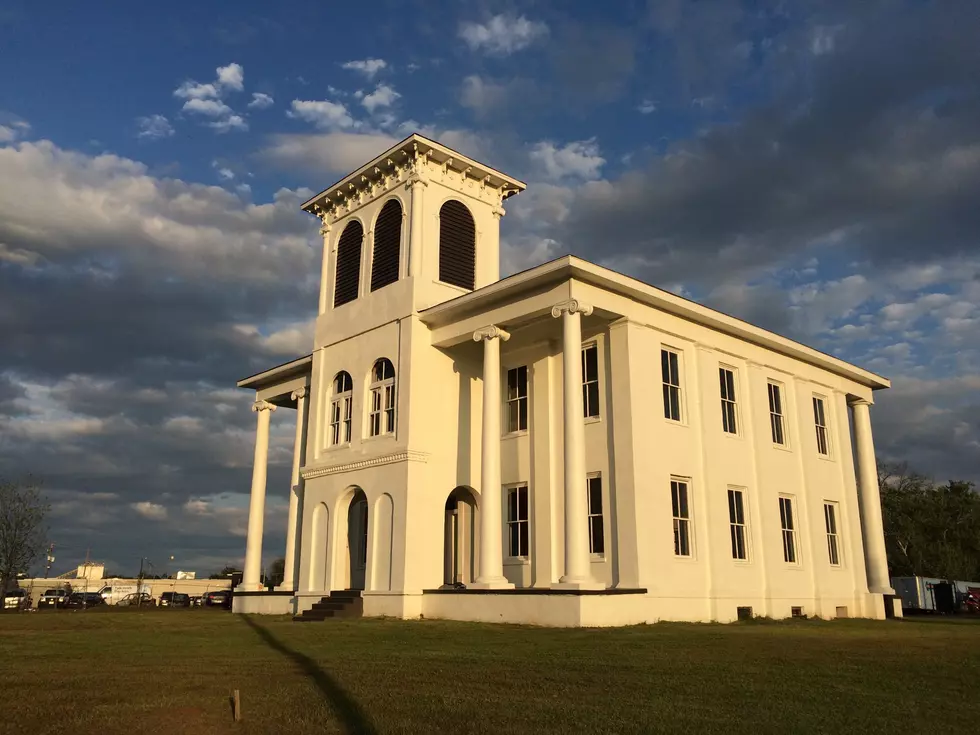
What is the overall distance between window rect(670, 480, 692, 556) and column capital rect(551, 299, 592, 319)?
6046 mm

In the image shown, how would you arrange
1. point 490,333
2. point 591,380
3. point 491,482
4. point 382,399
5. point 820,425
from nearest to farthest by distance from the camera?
point 491,482
point 490,333
point 591,380
point 382,399
point 820,425

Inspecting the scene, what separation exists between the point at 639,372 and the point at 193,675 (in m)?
16.2

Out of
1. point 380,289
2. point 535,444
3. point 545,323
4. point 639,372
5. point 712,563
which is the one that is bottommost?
point 712,563

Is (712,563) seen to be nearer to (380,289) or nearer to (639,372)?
(639,372)

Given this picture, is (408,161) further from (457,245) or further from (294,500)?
(294,500)

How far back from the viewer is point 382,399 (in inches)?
1096

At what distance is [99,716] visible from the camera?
8.23 metres

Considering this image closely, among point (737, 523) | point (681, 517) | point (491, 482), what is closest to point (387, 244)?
point (491, 482)

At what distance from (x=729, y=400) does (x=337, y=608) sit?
46.8ft

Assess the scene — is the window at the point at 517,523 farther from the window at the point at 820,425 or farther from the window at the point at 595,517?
the window at the point at 820,425

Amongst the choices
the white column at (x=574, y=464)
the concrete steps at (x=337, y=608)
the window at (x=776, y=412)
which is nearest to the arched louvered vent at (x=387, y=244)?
the white column at (x=574, y=464)

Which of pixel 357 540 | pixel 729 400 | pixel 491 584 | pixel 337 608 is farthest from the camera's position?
pixel 357 540

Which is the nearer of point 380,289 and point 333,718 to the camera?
point 333,718

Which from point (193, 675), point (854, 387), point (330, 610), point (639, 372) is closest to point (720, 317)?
point (639, 372)
